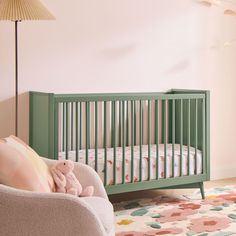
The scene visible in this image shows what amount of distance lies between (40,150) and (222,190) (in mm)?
1669

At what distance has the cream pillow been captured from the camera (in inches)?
89.2

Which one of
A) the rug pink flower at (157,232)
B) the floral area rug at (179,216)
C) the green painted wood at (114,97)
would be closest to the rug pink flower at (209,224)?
the floral area rug at (179,216)

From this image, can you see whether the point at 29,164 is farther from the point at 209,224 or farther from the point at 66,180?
the point at 209,224

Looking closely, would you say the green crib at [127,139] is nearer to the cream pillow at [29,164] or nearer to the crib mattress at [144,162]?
the crib mattress at [144,162]

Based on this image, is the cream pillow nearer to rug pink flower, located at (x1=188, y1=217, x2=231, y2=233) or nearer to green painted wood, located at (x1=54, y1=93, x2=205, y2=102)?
green painted wood, located at (x1=54, y1=93, x2=205, y2=102)

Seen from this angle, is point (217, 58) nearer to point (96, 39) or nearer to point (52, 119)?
point (96, 39)

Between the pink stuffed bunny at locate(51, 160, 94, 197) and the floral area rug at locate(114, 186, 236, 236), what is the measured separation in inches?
24.8

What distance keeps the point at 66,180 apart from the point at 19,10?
1.20 metres

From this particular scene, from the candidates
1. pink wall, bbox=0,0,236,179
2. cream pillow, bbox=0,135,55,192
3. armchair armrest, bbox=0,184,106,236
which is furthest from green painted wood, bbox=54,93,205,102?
armchair armrest, bbox=0,184,106,236

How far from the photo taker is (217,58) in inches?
185

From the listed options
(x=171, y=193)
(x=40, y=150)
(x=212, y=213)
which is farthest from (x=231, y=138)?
(x=40, y=150)

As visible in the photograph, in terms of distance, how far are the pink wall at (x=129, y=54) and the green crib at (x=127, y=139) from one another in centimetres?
20

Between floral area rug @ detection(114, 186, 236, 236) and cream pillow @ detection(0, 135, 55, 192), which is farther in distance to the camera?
floral area rug @ detection(114, 186, 236, 236)

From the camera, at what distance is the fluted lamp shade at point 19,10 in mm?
3178
